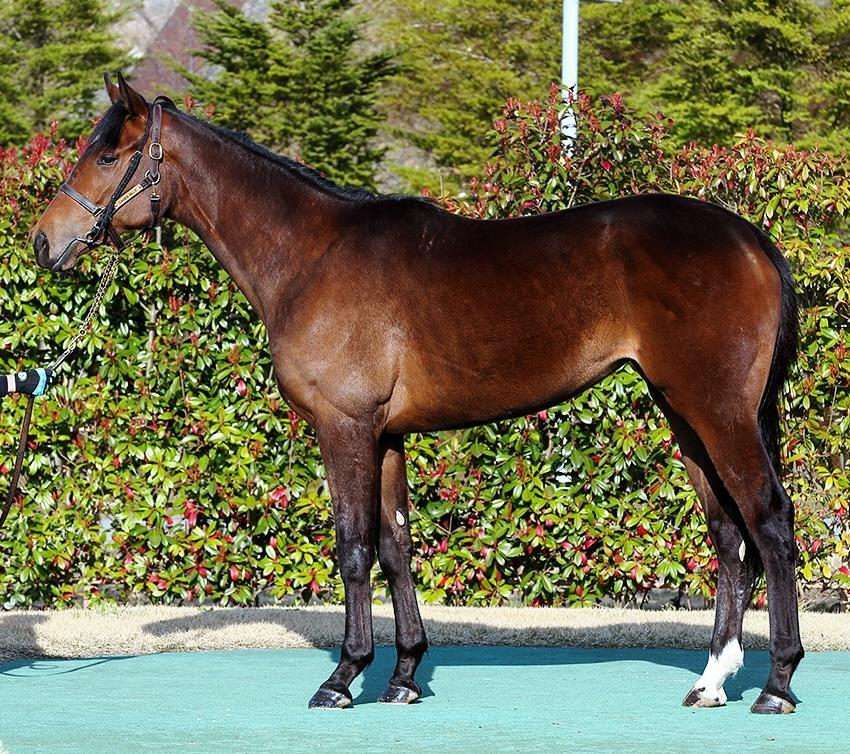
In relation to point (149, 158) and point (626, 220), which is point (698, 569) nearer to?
point (626, 220)

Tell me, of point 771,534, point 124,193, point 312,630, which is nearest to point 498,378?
point 771,534

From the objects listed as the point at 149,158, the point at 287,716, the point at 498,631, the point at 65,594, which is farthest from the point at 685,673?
the point at 65,594

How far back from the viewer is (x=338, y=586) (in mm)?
8742

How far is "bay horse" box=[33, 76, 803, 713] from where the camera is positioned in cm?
548

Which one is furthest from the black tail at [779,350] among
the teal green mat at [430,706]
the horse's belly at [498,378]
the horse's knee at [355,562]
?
the horse's knee at [355,562]

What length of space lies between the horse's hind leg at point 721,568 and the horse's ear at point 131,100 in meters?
2.66

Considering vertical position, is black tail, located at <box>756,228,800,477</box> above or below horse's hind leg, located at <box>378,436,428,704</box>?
above

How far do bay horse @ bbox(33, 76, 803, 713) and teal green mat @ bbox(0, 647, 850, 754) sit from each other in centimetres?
28

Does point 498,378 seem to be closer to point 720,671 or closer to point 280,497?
point 720,671

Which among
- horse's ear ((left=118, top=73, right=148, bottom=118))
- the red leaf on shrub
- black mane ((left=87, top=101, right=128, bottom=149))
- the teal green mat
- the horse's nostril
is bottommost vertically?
the teal green mat

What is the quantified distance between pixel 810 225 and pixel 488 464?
2.63 meters

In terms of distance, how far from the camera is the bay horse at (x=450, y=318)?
548 cm

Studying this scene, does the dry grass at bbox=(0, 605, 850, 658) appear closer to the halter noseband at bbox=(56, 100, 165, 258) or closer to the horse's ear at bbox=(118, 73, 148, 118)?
the halter noseband at bbox=(56, 100, 165, 258)

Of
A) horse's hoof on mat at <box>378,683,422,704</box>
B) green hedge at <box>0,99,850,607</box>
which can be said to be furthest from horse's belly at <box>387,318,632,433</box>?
green hedge at <box>0,99,850,607</box>
